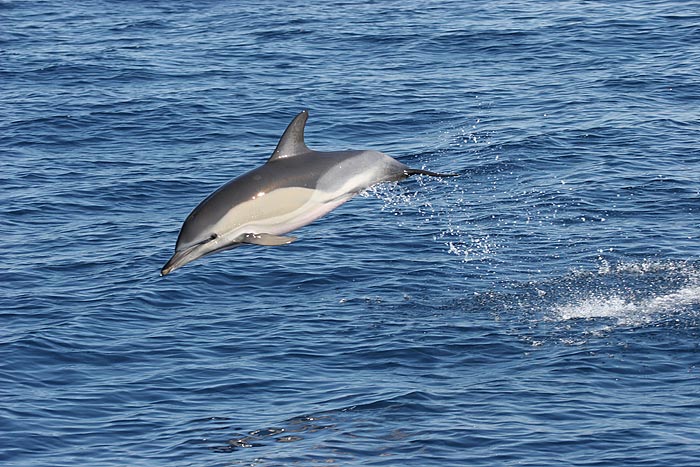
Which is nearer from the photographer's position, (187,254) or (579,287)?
(187,254)

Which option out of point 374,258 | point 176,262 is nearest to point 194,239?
point 176,262

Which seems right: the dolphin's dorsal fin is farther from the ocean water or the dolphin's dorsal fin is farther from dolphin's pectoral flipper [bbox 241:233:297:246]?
the ocean water

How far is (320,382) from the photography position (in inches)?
743

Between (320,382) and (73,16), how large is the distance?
34.0 meters

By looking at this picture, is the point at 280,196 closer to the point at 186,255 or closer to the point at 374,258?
the point at 186,255

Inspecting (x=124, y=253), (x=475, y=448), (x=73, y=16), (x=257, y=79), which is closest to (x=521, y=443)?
(x=475, y=448)

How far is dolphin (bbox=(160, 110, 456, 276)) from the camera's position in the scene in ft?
43.3

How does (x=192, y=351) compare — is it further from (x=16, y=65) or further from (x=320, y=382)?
(x=16, y=65)

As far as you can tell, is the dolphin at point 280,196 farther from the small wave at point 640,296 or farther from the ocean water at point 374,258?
the small wave at point 640,296

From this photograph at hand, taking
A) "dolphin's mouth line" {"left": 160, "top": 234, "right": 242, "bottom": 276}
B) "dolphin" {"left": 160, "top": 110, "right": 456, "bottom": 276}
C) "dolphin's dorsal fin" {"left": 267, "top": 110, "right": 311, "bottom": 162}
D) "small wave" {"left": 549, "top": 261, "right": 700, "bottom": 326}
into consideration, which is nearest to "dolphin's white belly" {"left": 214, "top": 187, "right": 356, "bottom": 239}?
"dolphin" {"left": 160, "top": 110, "right": 456, "bottom": 276}

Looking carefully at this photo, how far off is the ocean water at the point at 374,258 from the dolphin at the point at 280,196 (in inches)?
148

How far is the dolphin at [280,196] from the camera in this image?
13.2m

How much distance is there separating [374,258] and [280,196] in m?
10.8

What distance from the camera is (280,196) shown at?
13648mm
